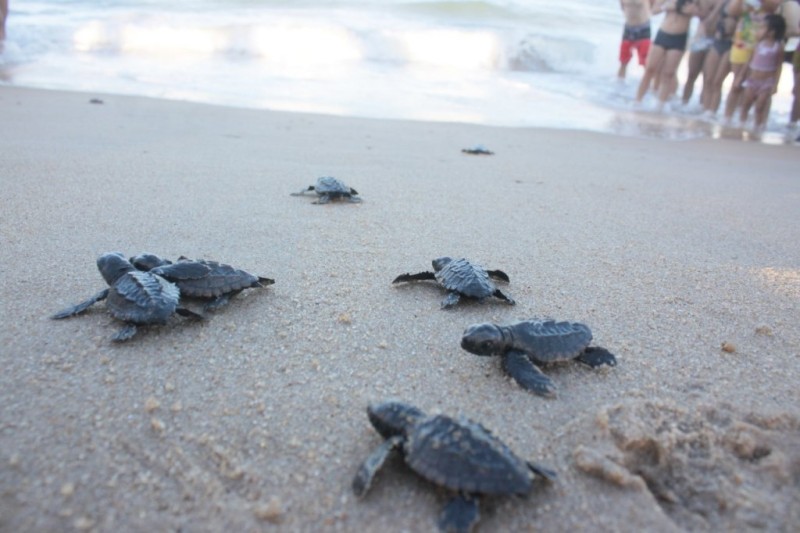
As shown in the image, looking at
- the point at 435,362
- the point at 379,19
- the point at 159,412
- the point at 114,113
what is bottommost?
the point at 159,412

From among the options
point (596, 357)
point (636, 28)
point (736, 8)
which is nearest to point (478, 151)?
point (596, 357)

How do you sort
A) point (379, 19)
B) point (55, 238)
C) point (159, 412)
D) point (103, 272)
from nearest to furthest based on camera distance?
point (159, 412) < point (103, 272) < point (55, 238) < point (379, 19)

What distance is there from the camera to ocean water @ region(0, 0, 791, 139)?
7.89m

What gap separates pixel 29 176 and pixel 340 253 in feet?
7.50

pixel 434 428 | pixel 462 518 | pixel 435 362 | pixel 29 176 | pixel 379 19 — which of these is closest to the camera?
pixel 462 518

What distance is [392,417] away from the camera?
1.37 m

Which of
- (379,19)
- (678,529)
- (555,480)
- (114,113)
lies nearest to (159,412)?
(555,480)

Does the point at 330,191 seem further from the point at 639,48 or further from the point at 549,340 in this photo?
the point at 639,48

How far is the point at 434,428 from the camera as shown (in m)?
1.28

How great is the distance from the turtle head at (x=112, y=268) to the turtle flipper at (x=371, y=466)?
1.30 meters

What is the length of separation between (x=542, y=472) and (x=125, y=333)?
1395mm

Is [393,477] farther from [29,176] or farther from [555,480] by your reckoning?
[29,176]

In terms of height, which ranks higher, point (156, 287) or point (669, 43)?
point (669, 43)

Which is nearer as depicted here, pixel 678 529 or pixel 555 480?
pixel 678 529
